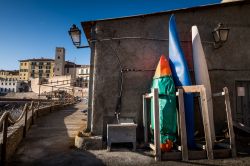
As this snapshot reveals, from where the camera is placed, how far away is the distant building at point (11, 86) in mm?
95312

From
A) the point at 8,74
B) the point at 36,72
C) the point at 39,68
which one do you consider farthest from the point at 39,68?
the point at 8,74

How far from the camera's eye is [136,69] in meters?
6.63

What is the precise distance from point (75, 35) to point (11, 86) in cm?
10147

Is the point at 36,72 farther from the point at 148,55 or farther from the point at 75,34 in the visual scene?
the point at 148,55

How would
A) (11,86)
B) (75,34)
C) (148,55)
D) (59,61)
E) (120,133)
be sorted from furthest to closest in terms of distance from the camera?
1. (11,86)
2. (59,61)
3. (75,34)
4. (148,55)
5. (120,133)

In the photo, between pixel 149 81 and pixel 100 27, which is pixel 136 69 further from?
pixel 100 27

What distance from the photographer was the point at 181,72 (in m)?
5.99

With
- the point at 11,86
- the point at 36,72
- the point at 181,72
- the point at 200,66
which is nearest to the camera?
the point at 181,72

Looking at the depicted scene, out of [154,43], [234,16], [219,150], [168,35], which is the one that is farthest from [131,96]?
[234,16]

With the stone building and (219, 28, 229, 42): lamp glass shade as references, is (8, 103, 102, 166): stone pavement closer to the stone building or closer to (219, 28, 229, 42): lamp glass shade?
the stone building

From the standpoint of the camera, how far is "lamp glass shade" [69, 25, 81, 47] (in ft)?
23.5

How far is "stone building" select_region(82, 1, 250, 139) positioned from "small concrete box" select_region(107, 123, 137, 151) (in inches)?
29.4

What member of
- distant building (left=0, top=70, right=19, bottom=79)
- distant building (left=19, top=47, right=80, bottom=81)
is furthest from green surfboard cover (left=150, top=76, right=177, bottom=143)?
distant building (left=0, top=70, right=19, bottom=79)

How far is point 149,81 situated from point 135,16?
2117 millimetres
